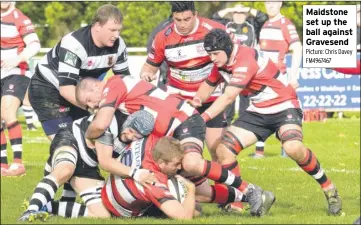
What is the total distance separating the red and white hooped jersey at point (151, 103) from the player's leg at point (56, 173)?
0.69 meters

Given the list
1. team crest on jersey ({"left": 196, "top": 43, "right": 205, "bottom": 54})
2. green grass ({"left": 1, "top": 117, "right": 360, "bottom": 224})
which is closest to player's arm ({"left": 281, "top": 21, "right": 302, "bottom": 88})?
green grass ({"left": 1, "top": 117, "right": 360, "bottom": 224})

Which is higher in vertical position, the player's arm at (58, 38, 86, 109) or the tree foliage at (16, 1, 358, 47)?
the player's arm at (58, 38, 86, 109)

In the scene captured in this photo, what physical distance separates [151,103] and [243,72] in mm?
1186

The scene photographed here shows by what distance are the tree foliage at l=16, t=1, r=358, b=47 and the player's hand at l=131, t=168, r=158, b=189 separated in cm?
2370

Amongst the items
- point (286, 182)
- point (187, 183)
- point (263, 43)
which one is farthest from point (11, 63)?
point (187, 183)

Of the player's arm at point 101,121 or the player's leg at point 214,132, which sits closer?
the player's arm at point 101,121

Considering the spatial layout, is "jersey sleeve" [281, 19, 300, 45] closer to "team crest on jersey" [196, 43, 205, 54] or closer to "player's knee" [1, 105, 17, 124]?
"player's knee" [1, 105, 17, 124]

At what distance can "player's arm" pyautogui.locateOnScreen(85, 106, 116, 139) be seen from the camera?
458 inches

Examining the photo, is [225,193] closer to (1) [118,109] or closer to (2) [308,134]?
(1) [118,109]

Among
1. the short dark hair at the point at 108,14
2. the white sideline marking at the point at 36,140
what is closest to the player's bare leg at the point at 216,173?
the short dark hair at the point at 108,14

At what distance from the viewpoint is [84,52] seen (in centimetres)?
1345

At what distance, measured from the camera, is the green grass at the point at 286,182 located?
11.6 meters

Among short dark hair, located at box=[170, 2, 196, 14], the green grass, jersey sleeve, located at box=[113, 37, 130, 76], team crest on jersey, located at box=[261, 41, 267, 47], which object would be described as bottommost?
the green grass

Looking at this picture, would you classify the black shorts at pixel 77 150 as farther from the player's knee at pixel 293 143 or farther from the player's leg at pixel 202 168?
the player's knee at pixel 293 143
